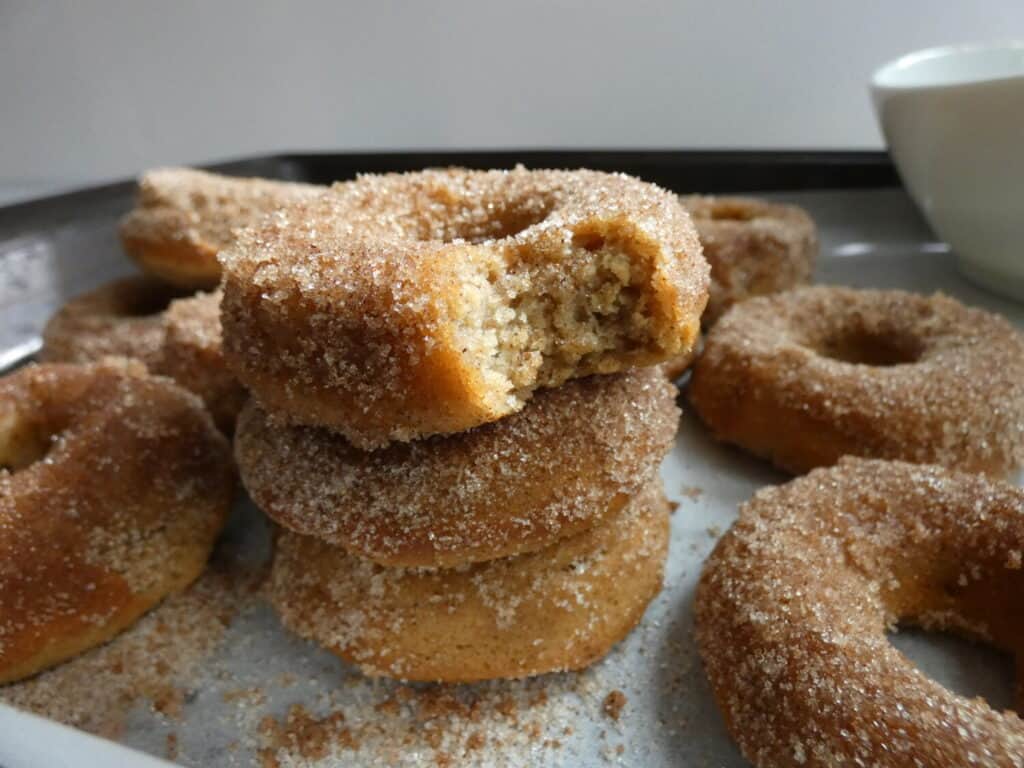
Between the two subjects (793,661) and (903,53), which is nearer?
(793,661)

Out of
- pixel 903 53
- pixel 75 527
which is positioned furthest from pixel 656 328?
pixel 903 53

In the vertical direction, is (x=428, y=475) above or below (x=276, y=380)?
below

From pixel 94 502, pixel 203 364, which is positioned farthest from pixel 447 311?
pixel 203 364

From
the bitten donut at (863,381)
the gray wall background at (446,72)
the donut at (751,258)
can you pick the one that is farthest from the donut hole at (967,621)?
the gray wall background at (446,72)

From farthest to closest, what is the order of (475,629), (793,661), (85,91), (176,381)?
(85,91) → (176,381) → (475,629) → (793,661)

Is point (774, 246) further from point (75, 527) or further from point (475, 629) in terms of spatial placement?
point (75, 527)

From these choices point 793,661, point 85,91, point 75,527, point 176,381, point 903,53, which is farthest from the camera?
point 85,91
